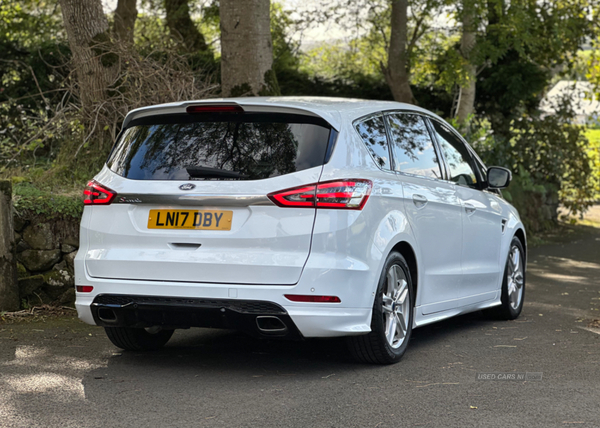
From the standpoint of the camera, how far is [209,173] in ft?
16.5

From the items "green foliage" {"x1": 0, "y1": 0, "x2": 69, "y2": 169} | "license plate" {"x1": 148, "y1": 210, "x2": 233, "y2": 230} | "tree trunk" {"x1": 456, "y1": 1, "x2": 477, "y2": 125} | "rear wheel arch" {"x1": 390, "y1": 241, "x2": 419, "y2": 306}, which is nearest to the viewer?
"license plate" {"x1": 148, "y1": 210, "x2": 233, "y2": 230}

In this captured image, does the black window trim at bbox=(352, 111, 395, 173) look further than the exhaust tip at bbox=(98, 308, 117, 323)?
Yes

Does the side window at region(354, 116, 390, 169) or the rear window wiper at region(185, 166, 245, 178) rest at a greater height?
the side window at region(354, 116, 390, 169)

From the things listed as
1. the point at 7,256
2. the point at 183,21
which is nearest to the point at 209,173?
the point at 7,256

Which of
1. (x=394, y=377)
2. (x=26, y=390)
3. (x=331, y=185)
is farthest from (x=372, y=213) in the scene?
(x=26, y=390)

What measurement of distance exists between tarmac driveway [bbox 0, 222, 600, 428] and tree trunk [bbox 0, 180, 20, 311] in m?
0.35

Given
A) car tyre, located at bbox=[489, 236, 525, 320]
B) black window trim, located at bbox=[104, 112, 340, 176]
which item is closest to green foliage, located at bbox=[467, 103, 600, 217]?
car tyre, located at bbox=[489, 236, 525, 320]

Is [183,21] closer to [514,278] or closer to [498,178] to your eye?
[514,278]

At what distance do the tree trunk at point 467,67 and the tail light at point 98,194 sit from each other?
9509mm

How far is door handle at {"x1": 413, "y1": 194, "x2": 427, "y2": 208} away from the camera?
5.72 meters

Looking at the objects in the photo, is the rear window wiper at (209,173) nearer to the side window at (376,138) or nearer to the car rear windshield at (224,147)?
the car rear windshield at (224,147)

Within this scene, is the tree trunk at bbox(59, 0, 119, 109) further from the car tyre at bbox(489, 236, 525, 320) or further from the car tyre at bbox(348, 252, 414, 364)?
the car tyre at bbox(348, 252, 414, 364)

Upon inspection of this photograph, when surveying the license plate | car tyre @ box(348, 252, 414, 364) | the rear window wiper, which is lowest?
car tyre @ box(348, 252, 414, 364)

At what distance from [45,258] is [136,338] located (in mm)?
2032
